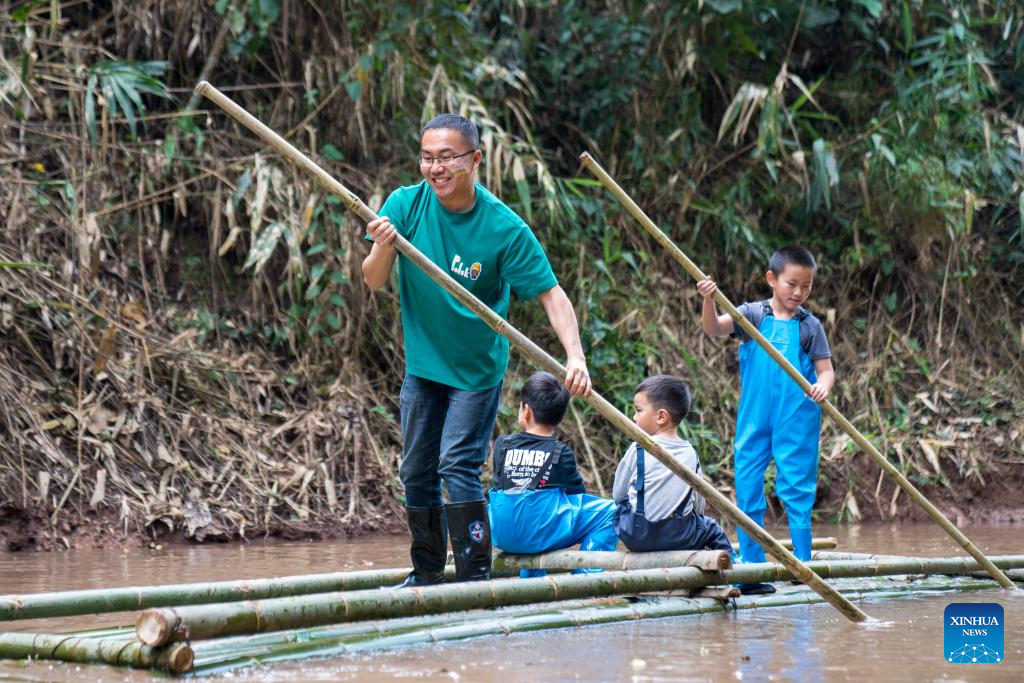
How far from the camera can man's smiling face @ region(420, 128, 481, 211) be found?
12.8 ft

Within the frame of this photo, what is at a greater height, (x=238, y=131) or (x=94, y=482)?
(x=238, y=131)

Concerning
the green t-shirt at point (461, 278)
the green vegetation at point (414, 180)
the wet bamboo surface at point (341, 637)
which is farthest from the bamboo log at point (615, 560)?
the green vegetation at point (414, 180)

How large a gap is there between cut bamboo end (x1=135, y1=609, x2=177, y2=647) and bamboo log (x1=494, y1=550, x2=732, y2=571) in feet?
6.37

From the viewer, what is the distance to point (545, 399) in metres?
4.79

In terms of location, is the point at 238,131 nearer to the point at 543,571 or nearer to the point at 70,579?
the point at 70,579

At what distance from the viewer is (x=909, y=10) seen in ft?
30.6

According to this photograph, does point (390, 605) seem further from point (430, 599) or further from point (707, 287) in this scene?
point (707, 287)

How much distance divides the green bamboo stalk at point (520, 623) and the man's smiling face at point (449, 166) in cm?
137

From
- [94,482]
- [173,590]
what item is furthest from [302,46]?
[173,590]

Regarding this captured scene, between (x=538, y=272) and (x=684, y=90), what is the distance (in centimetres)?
576

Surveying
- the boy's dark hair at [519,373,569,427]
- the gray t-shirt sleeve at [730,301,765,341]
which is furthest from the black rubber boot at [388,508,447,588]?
the gray t-shirt sleeve at [730,301,765,341]

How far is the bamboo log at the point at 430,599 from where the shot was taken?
283 centimetres

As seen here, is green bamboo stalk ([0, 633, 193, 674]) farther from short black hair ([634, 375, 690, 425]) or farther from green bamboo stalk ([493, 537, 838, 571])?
short black hair ([634, 375, 690, 425])

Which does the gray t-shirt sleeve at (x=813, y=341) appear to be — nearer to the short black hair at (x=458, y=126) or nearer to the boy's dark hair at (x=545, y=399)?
the boy's dark hair at (x=545, y=399)
